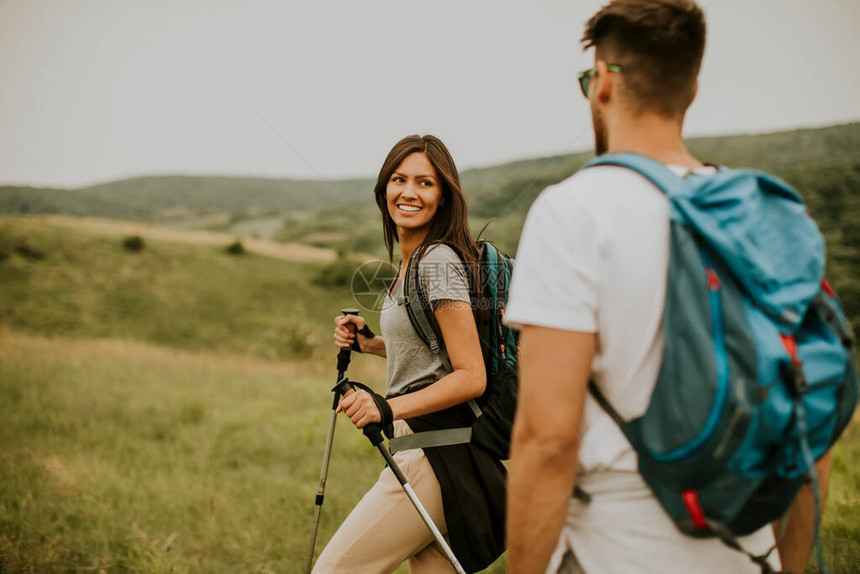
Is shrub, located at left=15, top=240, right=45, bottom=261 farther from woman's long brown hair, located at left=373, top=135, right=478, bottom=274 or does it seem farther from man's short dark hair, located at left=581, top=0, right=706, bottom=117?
man's short dark hair, located at left=581, top=0, right=706, bottom=117

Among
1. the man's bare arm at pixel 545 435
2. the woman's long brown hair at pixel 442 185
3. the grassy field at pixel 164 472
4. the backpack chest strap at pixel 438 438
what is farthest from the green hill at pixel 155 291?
the man's bare arm at pixel 545 435

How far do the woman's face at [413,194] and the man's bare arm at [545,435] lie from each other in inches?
72.6

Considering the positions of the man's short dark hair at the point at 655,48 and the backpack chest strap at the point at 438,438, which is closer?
the man's short dark hair at the point at 655,48

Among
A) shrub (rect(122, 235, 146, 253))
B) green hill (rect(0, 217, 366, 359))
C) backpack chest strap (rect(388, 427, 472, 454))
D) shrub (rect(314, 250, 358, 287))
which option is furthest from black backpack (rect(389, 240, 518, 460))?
shrub (rect(122, 235, 146, 253))

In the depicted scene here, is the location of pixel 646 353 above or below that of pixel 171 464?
above

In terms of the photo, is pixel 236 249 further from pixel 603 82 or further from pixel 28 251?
pixel 603 82

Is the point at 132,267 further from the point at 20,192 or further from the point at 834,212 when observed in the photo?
the point at 834,212

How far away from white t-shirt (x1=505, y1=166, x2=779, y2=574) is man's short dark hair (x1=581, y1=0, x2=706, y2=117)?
0.68 ft

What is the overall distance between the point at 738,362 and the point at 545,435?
1.46 ft

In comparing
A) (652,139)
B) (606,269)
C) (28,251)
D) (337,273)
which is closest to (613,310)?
A: (606,269)

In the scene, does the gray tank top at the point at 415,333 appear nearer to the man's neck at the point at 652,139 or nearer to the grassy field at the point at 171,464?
the man's neck at the point at 652,139

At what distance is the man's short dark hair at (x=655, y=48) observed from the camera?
140 centimetres

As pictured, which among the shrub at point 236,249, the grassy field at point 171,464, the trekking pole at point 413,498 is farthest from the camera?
the shrub at point 236,249

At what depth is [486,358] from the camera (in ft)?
8.91
